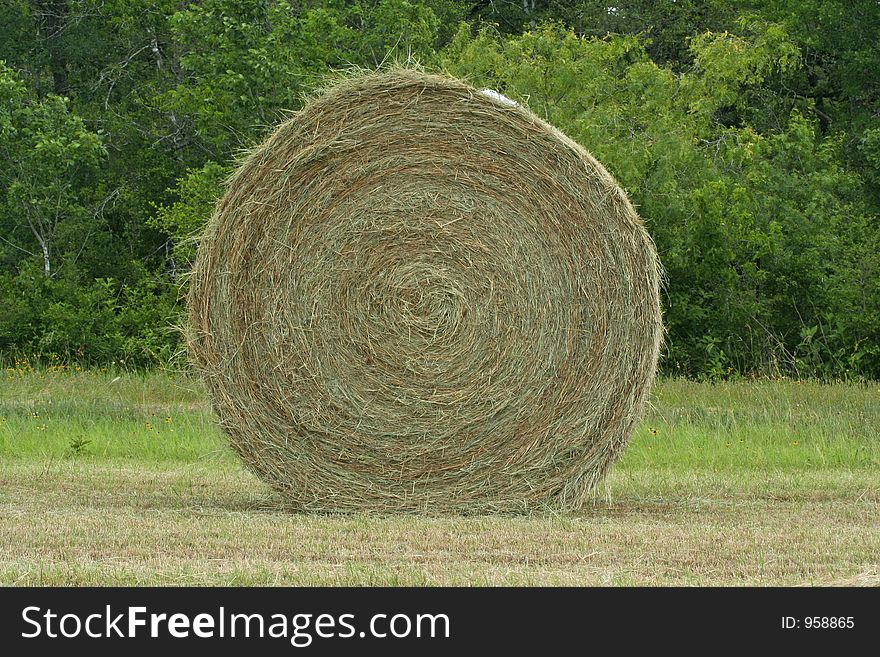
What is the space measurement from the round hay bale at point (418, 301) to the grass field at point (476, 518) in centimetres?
46

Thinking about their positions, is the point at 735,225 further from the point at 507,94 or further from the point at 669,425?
the point at 669,425

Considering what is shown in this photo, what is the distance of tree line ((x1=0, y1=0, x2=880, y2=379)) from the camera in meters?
17.7

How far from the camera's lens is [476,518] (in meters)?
8.41

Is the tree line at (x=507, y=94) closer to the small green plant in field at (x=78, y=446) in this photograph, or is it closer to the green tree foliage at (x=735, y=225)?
the green tree foliage at (x=735, y=225)

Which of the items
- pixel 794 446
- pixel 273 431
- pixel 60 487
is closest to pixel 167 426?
pixel 60 487

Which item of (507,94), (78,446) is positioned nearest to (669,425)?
(78,446)

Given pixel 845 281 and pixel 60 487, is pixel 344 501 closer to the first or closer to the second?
pixel 60 487

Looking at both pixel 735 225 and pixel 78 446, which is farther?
pixel 735 225

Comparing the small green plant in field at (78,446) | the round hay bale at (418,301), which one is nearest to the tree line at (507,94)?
the small green plant in field at (78,446)

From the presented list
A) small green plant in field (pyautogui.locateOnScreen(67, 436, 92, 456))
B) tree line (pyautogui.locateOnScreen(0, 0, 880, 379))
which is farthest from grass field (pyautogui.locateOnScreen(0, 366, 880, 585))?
tree line (pyautogui.locateOnScreen(0, 0, 880, 379))

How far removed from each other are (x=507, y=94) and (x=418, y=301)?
12342mm

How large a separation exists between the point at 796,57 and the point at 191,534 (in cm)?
2040

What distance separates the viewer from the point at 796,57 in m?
25.4

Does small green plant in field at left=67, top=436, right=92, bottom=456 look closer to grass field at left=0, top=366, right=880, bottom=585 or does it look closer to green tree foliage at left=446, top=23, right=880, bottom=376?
grass field at left=0, top=366, right=880, bottom=585
